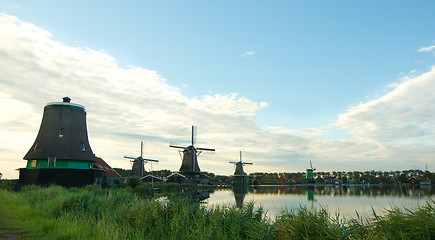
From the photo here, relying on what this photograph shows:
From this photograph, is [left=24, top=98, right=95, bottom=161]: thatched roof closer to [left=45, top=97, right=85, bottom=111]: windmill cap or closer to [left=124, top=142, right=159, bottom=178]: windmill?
[left=45, top=97, right=85, bottom=111]: windmill cap

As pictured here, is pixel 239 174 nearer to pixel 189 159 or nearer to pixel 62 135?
pixel 189 159

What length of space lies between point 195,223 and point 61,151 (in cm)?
2940

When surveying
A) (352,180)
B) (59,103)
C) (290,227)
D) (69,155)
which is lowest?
(352,180)

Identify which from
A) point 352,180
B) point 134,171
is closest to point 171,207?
point 134,171

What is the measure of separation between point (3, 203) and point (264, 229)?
55.2 ft

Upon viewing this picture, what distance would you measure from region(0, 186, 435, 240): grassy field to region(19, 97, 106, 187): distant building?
16056mm

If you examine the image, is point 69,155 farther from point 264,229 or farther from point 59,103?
point 264,229

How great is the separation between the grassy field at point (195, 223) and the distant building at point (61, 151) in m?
16.1

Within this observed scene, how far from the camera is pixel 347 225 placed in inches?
254

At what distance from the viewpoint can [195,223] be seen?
943cm

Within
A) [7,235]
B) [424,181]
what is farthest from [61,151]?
[424,181]

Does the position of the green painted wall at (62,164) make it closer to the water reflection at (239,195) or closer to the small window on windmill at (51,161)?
the small window on windmill at (51,161)

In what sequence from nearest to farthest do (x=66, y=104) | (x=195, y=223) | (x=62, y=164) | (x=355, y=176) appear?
(x=195, y=223)
(x=62, y=164)
(x=66, y=104)
(x=355, y=176)

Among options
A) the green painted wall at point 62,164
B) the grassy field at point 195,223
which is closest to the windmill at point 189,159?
the green painted wall at point 62,164
